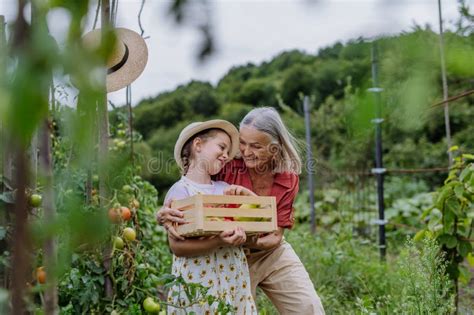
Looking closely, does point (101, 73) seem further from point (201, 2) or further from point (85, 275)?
point (85, 275)

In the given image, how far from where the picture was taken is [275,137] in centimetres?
280

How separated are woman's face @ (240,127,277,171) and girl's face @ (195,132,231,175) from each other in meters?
0.08

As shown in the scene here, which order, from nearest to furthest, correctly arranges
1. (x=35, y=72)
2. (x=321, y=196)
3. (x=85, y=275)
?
(x=35, y=72)
(x=85, y=275)
(x=321, y=196)

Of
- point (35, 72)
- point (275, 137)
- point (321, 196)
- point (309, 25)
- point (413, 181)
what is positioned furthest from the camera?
point (413, 181)

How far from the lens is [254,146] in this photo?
2.73 metres

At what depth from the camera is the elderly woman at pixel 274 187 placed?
108 inches

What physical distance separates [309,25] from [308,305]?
2270mm

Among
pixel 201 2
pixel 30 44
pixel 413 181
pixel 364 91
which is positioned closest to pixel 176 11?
pixel 201 2

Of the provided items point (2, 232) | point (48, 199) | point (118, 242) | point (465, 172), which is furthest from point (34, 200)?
point (465, 172)

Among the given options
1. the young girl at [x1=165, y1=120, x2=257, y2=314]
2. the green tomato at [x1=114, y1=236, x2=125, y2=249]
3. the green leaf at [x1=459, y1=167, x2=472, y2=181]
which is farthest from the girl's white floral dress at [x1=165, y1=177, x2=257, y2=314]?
the green leaf at [x1=459, y1=167, x2=472, y2=181]

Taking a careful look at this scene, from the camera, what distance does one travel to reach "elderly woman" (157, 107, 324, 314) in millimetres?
2734

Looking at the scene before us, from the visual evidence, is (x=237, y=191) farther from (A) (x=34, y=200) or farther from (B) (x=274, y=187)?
(A) (x=34, y=200)

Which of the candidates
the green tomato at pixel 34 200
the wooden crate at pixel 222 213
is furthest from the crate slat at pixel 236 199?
the green tomato at pixel 34 200

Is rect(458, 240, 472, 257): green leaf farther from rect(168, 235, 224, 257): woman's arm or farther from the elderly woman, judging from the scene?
rect(168, 235, 224, 257): woman's arm
